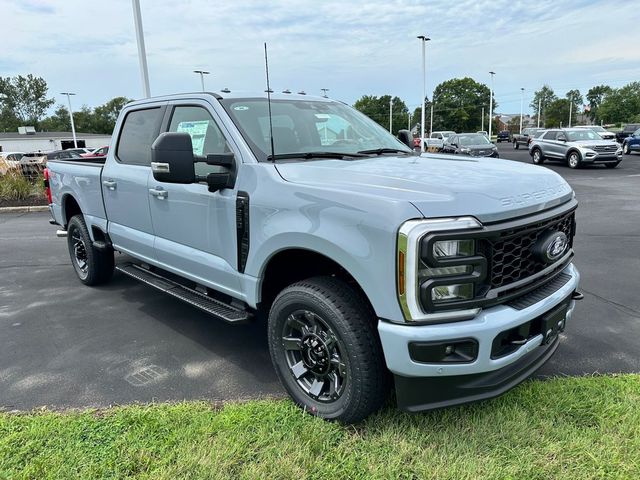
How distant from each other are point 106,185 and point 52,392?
208 cm

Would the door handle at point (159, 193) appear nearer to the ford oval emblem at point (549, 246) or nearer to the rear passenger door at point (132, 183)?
the rear passenger door at point (132, 183)

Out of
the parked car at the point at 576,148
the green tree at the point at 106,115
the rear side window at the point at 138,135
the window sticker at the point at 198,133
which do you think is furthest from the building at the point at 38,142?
the window sticker at the point at 198,133

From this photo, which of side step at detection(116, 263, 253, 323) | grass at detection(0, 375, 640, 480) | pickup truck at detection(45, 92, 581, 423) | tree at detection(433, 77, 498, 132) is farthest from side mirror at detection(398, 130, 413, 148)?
tree at detection(433, 77, 498, 132)

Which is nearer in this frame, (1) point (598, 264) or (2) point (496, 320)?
(2) point (496, 320)

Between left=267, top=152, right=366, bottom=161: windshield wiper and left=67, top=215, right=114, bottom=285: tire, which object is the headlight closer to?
left=267, top=152, right=366, bottom=161: windshield wiper

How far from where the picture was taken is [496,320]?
2385mm

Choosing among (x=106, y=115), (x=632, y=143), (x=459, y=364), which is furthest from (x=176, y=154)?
(x=106, y=115)

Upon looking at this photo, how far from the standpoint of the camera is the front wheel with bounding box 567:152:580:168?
20.4m

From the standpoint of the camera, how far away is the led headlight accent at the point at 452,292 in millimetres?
2338

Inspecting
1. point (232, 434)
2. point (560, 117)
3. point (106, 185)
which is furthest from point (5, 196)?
point (560, 117)

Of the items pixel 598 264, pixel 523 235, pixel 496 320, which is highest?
pixel 523 235

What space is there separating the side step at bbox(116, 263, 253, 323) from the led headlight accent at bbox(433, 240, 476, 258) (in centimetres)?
150

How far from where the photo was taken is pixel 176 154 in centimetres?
301

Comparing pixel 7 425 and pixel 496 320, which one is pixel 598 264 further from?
pixel 7 425
